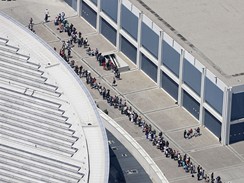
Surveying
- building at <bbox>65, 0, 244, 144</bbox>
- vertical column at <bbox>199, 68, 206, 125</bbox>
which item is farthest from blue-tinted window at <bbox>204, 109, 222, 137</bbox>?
vertical column at <bbox>199, 68, 206, 125</bbox>

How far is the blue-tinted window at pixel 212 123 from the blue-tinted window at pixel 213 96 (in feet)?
3.71

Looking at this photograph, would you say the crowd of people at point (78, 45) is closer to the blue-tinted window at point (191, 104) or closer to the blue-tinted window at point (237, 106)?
the blue-tinted window at point (191, 104)

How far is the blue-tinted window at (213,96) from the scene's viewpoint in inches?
5418

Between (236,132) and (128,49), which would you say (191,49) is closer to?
(236,132)

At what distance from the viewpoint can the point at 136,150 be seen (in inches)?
5246

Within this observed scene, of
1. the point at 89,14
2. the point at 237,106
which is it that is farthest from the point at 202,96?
the point at 89,14

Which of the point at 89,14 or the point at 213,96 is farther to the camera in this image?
the point at 89,14

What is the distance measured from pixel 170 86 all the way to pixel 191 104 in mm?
3940

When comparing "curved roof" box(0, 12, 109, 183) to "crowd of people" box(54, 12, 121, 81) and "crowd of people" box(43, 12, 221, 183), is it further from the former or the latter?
"crowd of people" box(54, 12, 121, 81)

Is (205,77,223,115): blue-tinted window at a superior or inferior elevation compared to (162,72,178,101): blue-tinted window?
inferior

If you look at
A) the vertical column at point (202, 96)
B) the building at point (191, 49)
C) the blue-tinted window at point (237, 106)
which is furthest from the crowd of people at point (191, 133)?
the blue-tinted window at point (237, 106)

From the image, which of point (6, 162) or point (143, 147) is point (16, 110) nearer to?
point (6, 162)

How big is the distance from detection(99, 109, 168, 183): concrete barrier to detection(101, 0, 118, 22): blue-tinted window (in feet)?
61.1

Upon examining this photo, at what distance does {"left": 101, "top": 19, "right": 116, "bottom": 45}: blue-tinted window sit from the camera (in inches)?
6096
